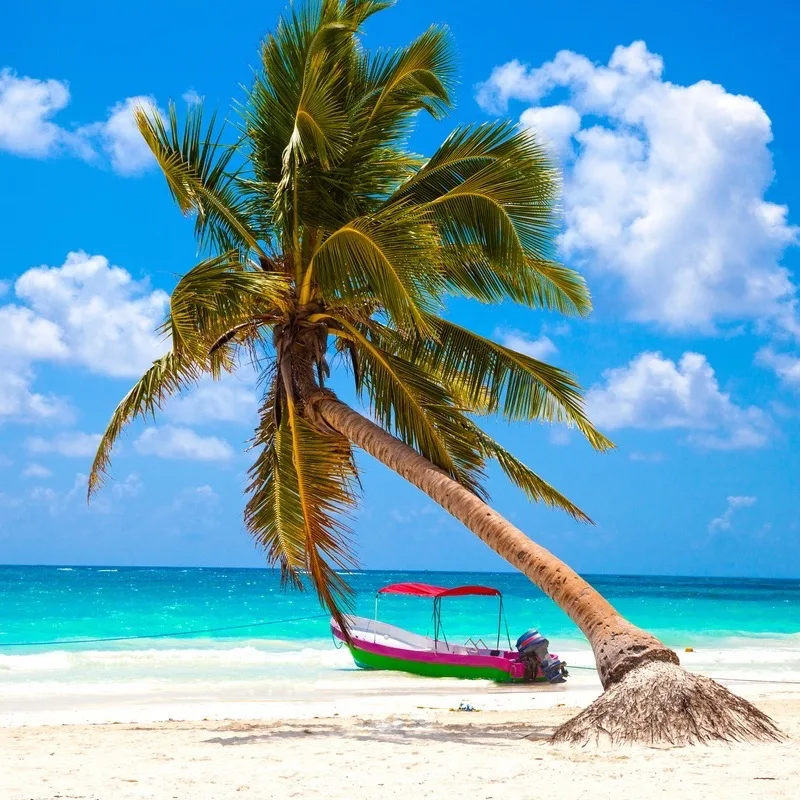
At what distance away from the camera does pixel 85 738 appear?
28.7ft

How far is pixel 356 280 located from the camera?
907cm

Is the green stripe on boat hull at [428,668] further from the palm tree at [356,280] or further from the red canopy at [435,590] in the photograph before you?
the palm tree at [356,280]

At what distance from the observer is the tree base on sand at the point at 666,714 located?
6824 millimetres

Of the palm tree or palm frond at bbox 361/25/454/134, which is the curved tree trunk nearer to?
the palm tree

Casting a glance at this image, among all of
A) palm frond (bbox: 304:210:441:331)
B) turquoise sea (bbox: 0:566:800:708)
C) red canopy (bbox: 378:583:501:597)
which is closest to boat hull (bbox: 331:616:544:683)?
turquoise sea (bbox: 0:566:800:708)

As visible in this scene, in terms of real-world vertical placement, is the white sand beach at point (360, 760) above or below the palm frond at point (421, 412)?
below

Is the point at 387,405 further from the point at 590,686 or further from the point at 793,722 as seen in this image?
the point at 590,686

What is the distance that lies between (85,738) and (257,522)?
3.14m

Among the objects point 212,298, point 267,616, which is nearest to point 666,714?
point 212,298

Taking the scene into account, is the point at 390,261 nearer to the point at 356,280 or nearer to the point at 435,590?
the point at 356,280

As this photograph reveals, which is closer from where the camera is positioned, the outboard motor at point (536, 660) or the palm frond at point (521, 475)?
the palm frond at point (521, 475)

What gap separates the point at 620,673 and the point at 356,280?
A: 425 cm

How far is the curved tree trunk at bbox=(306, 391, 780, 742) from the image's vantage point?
6891 mm

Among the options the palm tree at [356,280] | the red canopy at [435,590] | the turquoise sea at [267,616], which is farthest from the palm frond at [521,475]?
the turquoise sea at [267,616]
